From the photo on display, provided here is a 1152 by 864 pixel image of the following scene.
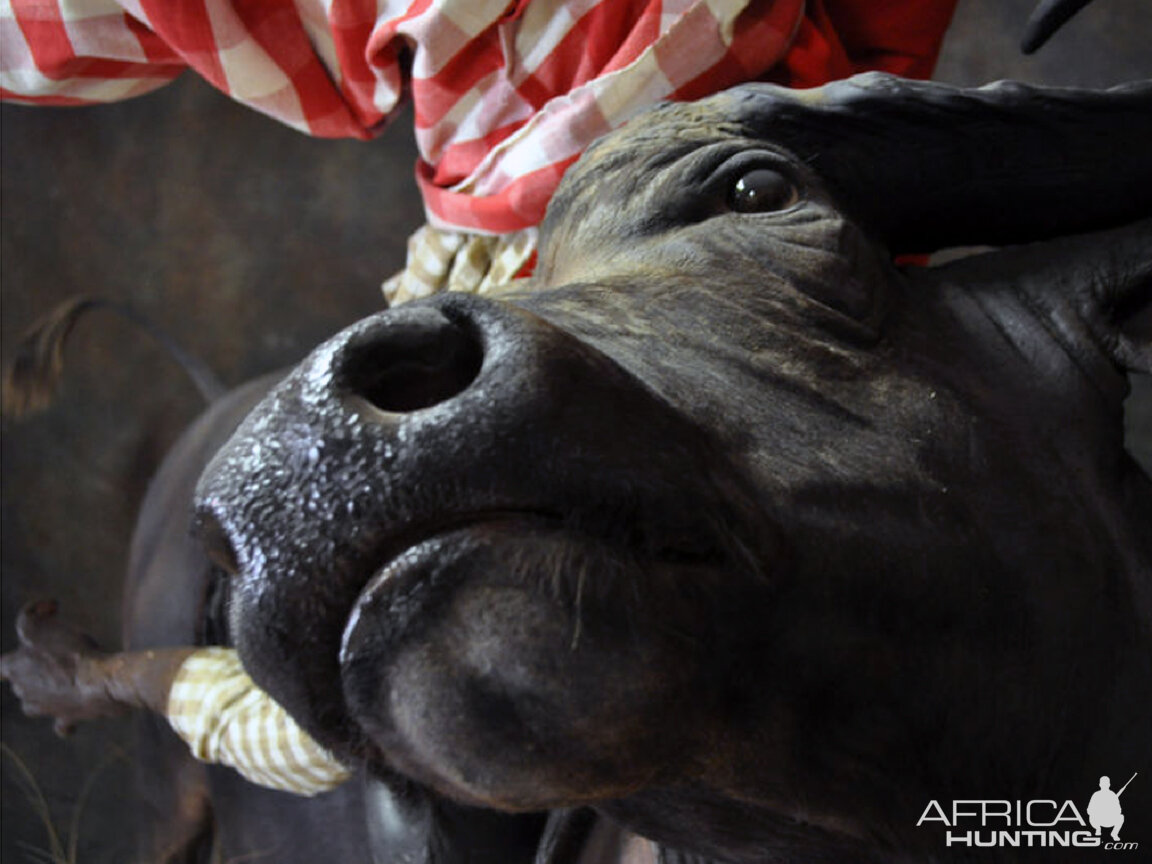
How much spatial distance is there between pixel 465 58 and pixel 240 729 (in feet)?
2.48

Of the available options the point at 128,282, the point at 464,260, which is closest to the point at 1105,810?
the point at 464,260

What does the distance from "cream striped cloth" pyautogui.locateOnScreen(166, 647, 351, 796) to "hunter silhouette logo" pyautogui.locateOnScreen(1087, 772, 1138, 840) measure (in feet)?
2.52

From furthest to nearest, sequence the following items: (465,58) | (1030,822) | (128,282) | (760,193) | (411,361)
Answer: (128,282) < (465,58) < (760,193) < (1030,822) < (411,361)

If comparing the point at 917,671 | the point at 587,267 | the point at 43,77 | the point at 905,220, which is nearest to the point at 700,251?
the point at 587,267

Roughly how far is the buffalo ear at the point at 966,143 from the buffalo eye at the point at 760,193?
1.9 inches

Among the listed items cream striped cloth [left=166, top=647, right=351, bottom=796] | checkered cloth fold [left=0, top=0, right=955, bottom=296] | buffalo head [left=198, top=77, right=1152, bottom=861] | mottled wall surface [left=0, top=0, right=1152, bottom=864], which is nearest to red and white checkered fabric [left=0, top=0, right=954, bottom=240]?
checkered cloth fold [left=0, top=0, right=955, bottom=296]

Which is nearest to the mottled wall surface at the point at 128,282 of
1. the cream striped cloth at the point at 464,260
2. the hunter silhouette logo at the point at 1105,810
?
the cream striped cloth at the point at 464,260

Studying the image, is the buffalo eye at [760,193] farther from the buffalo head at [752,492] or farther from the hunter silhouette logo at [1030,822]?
the hunter silhouette logo at [1030,822]

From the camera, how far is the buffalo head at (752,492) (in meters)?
0.58

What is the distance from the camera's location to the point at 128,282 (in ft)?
7.86

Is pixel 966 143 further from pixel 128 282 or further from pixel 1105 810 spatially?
pixel 128 282

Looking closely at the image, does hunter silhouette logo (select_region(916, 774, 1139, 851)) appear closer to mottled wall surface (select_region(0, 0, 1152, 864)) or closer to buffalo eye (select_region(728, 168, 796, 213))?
buffalo eye (select_region(728, 168, 796, 213))

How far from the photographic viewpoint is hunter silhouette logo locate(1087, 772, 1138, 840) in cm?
89

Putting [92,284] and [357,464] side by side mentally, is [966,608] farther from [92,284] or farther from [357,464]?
[92,284]
